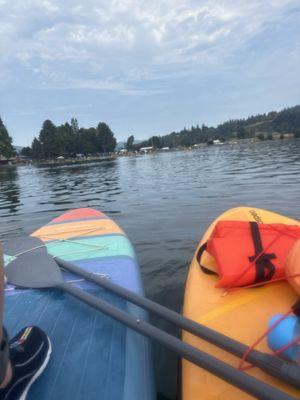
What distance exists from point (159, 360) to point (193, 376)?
100 centimetres

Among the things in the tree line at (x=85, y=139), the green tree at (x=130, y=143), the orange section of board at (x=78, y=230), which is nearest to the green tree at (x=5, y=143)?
the tree line at (x=85, y=139)

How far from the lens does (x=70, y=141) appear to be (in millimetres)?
95125

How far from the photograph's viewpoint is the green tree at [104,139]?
105m

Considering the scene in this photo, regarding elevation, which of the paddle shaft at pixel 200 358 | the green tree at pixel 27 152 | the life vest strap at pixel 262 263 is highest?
the life vest strap at pixel 262 263

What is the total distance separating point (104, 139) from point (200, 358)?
106139mm

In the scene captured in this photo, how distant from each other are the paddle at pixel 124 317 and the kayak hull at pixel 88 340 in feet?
0.31

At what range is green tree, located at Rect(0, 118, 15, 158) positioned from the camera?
7489 centimetres

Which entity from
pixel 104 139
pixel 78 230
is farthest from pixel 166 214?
pixel 104 139

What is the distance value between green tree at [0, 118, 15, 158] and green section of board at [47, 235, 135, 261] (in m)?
77.7

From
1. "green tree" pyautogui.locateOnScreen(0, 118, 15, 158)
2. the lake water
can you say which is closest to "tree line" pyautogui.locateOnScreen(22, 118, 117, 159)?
"green tree" pyautogui.locateOnScreen(0, 118, 15, 158)

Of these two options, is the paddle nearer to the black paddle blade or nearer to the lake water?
the black paddle blade

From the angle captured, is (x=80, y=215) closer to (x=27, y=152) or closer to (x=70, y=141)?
(x=70, y=141)

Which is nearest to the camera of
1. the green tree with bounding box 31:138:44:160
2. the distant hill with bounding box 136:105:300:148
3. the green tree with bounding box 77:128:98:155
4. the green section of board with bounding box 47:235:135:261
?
the green section of board with bounding box 47:235:135:261

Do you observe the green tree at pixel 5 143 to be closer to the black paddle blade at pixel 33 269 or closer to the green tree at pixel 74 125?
Result: the green tree at pixel 74 125
